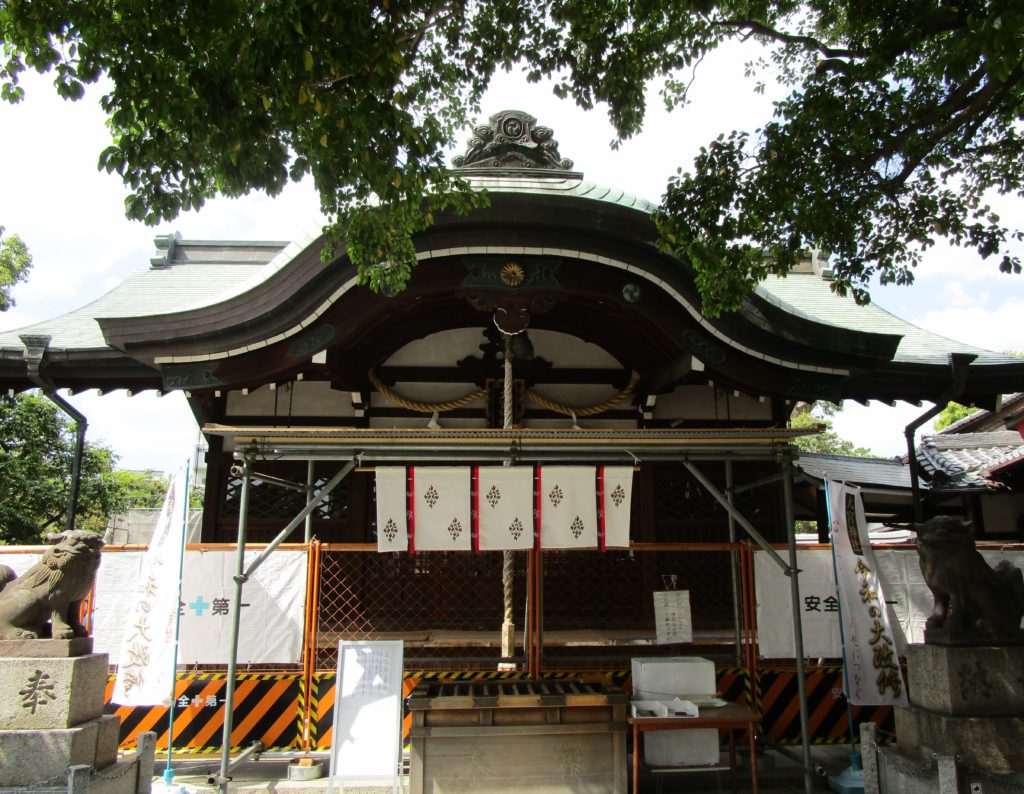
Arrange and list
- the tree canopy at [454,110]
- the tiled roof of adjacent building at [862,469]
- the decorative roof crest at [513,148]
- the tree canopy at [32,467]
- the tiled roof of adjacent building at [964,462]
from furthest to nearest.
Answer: the tree canopy at [32,467] < the tiled roof of adjacent building at [862,469] < the tiled roof of adjacent building at [964,462] < the decorative roof crest at [513,148] < the tree canopy at [454,110]

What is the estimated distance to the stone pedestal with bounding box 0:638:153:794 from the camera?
5492mm

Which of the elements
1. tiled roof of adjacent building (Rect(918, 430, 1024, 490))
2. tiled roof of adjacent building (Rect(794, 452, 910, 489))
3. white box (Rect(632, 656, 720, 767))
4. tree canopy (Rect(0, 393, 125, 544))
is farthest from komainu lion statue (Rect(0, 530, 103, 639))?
tree canopy (Rect(0, 393, 125, 544))

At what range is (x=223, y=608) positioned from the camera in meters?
7.82

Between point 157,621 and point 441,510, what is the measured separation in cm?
283

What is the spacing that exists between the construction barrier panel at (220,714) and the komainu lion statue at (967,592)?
6177mm

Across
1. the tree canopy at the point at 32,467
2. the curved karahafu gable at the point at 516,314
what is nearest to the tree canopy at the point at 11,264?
the tree canopy at the point at 32,467

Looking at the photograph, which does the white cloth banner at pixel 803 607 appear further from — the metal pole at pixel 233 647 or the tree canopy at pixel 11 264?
the tree canopy at pixel 11 264

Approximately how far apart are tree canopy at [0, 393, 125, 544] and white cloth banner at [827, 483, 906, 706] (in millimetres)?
17335

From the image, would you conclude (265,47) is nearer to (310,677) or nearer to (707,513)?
(310,677)

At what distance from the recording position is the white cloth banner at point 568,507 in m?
7.72

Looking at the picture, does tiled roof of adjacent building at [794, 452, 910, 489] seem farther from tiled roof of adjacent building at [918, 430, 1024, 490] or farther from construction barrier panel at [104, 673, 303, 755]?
construction barrier panel at [104, 673, 303, 755]

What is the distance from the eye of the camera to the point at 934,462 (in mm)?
13000

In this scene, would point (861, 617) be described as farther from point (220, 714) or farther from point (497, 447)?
point (220, 714)

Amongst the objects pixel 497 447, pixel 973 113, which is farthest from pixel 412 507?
pixel 973 113
